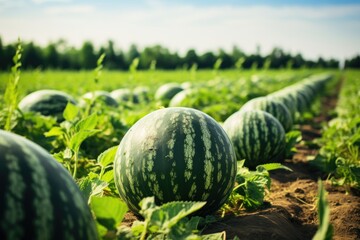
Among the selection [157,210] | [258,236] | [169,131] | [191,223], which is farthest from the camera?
[169,131]

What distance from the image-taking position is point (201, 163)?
2520 mm

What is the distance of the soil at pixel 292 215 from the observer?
2514mm

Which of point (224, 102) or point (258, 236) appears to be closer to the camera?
point (258, 236)

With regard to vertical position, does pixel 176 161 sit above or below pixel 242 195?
above

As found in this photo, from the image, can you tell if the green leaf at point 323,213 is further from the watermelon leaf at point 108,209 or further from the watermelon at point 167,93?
the watermelon at point 167,93

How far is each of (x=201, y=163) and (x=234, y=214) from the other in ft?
2.19

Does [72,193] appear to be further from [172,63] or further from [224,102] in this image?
[172,63]

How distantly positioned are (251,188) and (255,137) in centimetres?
164

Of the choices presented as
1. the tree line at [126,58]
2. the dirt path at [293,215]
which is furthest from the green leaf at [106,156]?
the tree line at [126,58]

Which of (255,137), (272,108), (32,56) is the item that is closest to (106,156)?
(255,137)

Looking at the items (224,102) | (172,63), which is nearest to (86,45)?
(172,63)

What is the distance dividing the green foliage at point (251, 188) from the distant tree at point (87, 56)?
72.2m

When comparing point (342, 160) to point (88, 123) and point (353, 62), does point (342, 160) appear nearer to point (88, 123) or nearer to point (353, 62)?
point (88, 123)

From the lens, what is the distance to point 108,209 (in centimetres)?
169
